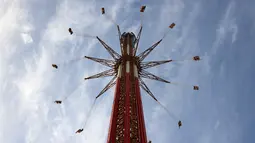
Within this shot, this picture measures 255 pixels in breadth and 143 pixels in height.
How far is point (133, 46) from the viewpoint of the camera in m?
38.3

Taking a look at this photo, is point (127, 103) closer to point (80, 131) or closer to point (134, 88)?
point (134, 88)

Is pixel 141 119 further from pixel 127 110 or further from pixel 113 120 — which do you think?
pixel 113 120

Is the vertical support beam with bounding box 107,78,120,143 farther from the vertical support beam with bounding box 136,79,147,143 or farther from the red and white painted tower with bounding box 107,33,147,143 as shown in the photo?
the vertical support beam with bounding box 136,79,147,143

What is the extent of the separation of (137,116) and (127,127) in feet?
7.25

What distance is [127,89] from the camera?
28.4 meters

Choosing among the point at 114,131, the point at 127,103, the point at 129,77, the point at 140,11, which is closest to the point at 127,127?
the point at 114,131

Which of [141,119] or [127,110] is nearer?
Result: [141,119]

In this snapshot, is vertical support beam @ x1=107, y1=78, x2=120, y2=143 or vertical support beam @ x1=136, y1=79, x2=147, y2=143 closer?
vertical support beam @ x1=136, y1=79, x2=147, y2=143

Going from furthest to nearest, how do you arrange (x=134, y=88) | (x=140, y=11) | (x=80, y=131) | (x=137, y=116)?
1. (x=140, y=11)
2. (x=80, y=131)
3. (x=134, y=88)
4. (x=137, y=116)

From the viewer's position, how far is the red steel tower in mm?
24109

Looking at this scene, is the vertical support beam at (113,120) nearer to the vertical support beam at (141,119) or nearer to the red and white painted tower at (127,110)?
the red and white painted tower at (127,110)

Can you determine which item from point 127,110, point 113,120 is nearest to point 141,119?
point 127,110

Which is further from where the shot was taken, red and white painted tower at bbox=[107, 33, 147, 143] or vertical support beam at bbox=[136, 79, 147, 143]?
red and white painted tower at bbox=[107, 33, 147, 143]

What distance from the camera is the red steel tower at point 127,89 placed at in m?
24.1
